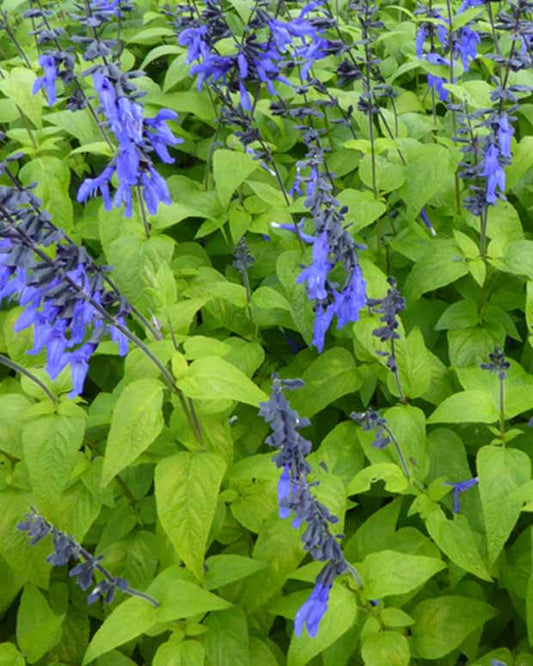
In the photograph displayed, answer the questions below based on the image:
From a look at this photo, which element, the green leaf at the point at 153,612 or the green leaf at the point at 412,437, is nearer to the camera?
the green leaf at the point at 153,612

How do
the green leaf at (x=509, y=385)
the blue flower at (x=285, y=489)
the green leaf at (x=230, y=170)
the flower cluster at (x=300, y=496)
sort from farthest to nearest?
the green leaf at (x=230, y=170)
the green leaf at (x=509, y=385)
the blue flower at (x=285, y=489)
the flower cluster at (x=300, y=496)

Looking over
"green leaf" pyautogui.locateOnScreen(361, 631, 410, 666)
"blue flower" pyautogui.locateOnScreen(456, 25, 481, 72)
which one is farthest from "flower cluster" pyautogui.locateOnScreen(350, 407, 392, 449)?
"blue flower" pyautogui.locateOnScreen(456, 25, 481, 72)

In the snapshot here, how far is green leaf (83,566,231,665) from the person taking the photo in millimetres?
2154

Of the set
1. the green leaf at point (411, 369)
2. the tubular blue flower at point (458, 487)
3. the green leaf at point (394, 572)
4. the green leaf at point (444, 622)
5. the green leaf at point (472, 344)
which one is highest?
the green leaf at point (411, 369)

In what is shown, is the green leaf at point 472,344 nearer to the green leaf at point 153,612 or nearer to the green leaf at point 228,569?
the green leaf at point 228,569

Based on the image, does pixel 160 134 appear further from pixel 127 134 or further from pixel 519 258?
pixel 519 258

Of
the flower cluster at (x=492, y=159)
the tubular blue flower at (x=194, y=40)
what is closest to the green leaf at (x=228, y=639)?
the flower cluster at (x=492, y=159)

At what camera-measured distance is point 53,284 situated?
202 centimetres

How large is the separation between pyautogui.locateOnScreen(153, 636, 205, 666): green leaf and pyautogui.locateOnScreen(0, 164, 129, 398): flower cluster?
827mm

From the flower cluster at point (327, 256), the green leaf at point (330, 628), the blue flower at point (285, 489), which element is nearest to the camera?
the blue flower at point (285, 489)

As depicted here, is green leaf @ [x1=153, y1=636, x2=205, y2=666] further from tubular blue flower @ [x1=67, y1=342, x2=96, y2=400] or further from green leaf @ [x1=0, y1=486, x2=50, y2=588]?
tubular blue flower @ [x1=67, y1=342, x2=96, y2=400]

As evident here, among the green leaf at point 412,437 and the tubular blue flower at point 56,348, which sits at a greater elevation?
the tubular blue flower at point 56,348

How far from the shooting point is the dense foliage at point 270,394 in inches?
85.4

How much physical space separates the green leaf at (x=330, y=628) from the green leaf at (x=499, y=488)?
1.67 ft
